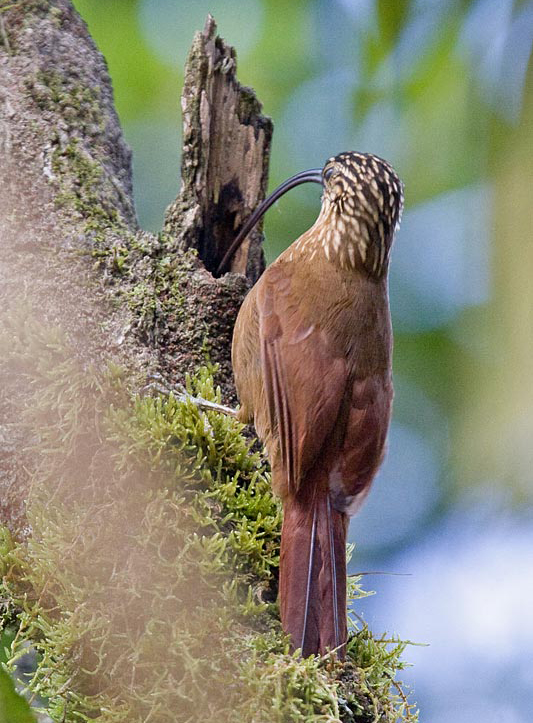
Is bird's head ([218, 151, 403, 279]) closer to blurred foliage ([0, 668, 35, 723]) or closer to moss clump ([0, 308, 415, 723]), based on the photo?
moss clump ([0, 308, 415, 723])

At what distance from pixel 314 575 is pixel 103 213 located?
A: 1362 millimetres

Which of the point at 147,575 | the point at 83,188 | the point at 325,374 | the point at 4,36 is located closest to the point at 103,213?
the point at 83,188

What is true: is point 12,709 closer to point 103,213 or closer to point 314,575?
point 314,575

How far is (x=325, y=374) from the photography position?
2.38m

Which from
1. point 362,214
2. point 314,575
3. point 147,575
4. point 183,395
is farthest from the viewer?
point 362,214

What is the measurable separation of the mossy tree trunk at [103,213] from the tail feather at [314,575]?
1.92 ft

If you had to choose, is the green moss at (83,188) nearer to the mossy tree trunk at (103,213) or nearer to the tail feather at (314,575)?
the mossy tree trunk at (103,213)

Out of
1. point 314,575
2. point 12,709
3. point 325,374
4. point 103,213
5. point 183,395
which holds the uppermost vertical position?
point 103,213

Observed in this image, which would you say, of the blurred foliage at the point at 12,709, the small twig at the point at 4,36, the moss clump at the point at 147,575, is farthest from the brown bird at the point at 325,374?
the small twig at the point at 4,36

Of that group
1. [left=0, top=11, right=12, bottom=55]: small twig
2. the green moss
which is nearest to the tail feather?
the green moss

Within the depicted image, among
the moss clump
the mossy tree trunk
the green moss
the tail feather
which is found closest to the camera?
the moss clump

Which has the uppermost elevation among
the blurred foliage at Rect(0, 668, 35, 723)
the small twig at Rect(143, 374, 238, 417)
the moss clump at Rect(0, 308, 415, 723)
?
the small twig at Rect(143, 374, 238, 417)

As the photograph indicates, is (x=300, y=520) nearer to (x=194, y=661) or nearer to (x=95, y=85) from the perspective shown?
(x=194, y=661)

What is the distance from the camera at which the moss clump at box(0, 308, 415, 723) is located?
5.09 ft
